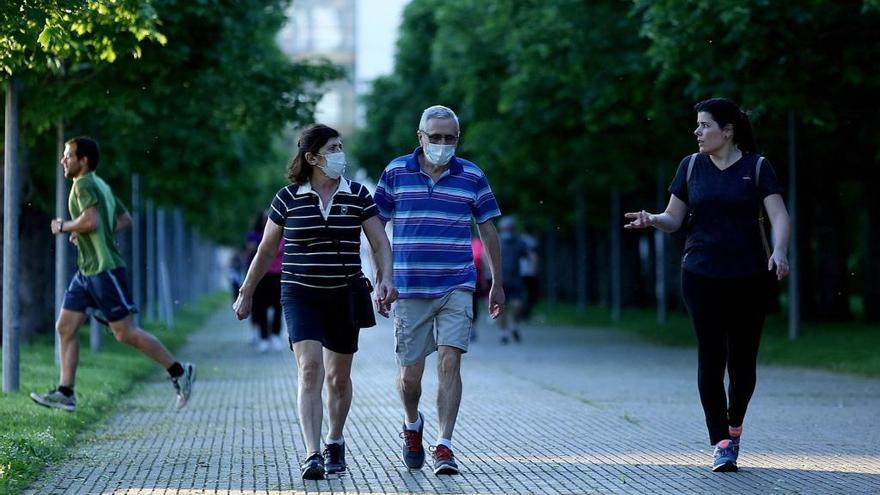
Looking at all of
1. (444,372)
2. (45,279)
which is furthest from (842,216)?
(444,372)

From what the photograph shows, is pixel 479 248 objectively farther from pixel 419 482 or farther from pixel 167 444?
pixel 419 482

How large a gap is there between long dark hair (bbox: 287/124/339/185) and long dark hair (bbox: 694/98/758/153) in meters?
1.97

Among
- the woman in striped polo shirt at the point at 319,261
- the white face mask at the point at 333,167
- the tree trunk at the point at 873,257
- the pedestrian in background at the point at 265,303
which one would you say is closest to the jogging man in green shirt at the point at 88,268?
the woman in striped polo shirt at the point at 319,261

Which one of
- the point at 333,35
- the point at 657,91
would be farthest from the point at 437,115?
the point at 333,35

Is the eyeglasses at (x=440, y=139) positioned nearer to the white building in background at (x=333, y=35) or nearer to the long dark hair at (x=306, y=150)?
the long dark hair at (x=306, y=150)

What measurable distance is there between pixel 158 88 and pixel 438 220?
9921 mm

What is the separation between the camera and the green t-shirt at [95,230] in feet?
42.2

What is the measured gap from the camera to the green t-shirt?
1285cm

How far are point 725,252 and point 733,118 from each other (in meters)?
0.71

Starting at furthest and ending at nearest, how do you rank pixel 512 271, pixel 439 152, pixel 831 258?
pixel 831 258 → pixel 512 271 → pixel 439 152

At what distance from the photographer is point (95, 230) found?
12.8 m

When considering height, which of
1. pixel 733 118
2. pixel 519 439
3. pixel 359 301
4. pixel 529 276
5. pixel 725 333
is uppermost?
pixel 733 118

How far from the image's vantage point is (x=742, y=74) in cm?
2130

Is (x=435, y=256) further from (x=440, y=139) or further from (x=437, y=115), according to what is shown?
(x=437, y=115)
